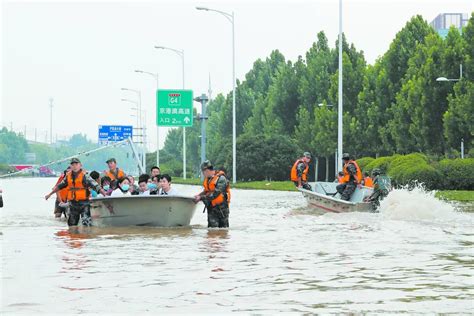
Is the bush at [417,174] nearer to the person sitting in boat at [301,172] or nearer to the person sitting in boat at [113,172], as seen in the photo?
the person sitting in boat at [301,172]

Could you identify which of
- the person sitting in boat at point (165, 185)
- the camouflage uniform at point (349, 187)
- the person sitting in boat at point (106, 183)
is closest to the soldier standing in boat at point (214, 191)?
the person sitting in boat at point (165, 185)

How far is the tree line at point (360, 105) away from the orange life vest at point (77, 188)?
30.9 meters

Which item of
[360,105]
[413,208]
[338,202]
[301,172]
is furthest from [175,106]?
[413,208]

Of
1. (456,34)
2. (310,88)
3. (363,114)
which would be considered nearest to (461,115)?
(456,34)

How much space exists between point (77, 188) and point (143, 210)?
1.42 metres

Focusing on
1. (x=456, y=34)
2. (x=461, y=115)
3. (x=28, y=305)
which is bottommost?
(x=28, y=305)

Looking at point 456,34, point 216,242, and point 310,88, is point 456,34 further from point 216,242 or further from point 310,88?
point 216,242

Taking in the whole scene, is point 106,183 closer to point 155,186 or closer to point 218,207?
point 155,186

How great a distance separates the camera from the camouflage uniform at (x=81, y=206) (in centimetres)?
2130

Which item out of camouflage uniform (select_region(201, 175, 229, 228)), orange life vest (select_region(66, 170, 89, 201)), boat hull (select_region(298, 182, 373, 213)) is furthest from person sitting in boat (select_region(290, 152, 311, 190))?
orange life vest (select_region(66, 170, 89, 201))

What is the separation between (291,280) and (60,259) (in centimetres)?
427

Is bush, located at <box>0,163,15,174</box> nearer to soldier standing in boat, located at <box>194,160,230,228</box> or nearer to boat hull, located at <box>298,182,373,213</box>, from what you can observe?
boat hull, located at <box>298,182,373,213</box>

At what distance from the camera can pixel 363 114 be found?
2655 inches

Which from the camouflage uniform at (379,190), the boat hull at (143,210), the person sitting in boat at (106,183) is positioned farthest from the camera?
the camouflage uniform at (379,190)
